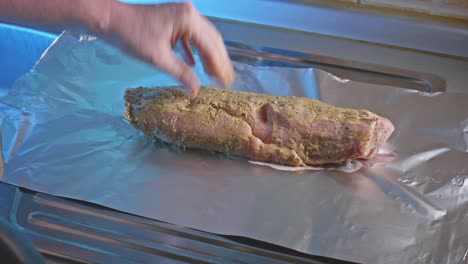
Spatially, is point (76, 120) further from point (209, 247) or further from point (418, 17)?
point (418, 17)

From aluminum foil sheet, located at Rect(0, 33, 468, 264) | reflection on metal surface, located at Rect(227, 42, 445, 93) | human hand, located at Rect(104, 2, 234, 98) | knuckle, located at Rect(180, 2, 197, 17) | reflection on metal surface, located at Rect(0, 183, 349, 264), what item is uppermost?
knuckle, located at Rect(180, 2, 197, 17)

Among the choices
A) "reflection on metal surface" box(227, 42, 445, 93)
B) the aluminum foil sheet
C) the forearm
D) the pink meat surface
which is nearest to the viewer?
the forearm

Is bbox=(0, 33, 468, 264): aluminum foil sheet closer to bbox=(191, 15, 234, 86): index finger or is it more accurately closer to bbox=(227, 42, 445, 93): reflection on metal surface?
bbox=(227, 42, 445, 93): reflection on metal surface

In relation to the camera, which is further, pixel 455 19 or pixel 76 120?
pixel 455 19

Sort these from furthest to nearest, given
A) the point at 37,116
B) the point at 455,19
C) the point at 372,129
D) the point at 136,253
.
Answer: the point at 455,19 → the point at 37,116 → the point at 372,129 → the point at 136,253

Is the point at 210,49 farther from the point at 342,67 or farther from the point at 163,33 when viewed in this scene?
the point at 342,67

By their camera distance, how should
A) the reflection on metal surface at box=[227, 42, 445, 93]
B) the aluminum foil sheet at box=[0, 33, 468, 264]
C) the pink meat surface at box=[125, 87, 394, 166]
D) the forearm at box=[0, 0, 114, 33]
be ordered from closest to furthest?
1. the forearm at box=[0, 0, 114, 33]
2. the aluminum foil sheet at box=[0, 33, 468, 264]
3. the pink meat surface at box=[125, 87, 394, 166]
4. the reflection on metal surface at box=[227, 42, 445, 93]

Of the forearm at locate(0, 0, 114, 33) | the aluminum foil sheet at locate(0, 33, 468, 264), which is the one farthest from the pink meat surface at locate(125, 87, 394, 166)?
the forearm at locate(0, 0, 114, 33)

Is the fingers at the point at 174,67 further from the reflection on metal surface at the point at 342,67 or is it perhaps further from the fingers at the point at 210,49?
the reflection on metal surface at the point at 342,67

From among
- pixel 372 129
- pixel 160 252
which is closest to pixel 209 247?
pixel 160 252
